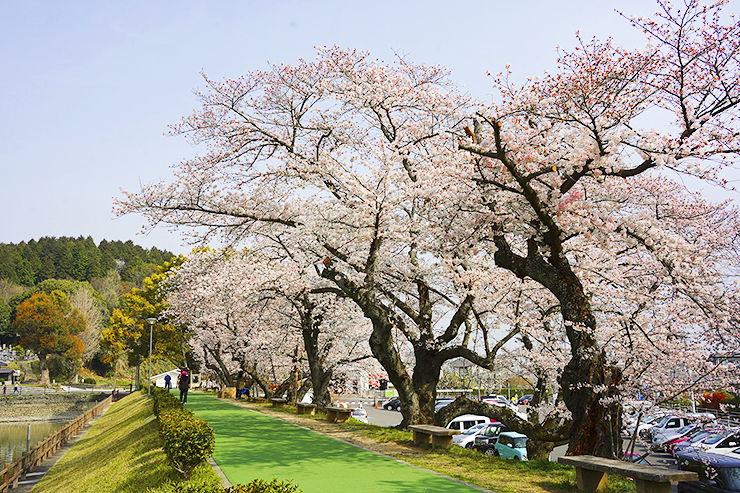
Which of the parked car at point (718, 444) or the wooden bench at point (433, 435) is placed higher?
the wooden bench at point (433, 435)

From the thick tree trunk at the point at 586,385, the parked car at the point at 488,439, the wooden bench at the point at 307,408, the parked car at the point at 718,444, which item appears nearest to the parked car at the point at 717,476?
the thick tree trunk at the point at 586,385

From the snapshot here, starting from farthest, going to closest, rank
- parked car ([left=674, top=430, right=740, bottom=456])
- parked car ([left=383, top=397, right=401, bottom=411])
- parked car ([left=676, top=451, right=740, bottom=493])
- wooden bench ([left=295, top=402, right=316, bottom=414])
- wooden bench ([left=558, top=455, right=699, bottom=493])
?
parked car ([left=383, top=397, right=401, bottom=411]), wooden bench ([left=295, top=402, right=316, bottom=414]), parked car ([left=674, top=430, right=740, bottom=456]), parked car ([left=676, top=451, right=740, bottom=493]), wooden bench ([left=558, top=455, right=699, bottom=493])

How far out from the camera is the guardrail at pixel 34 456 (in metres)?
18.8

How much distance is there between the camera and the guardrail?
18828 millimetres

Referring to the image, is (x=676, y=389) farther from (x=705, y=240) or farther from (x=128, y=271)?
(x=128, y=271)

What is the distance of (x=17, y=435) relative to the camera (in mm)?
41750

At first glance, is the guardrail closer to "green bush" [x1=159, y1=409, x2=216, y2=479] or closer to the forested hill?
"green bush" [x1=159, y1=409, x2=216, y2=479]

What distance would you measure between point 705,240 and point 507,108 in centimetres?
661

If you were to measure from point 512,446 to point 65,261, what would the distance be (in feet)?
400

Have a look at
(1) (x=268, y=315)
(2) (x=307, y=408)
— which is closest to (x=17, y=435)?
(1) (x=268, y=315)

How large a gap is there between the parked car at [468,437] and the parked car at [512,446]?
2.47 meters

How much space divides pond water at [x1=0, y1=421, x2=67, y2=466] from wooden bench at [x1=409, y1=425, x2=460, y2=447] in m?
29.1

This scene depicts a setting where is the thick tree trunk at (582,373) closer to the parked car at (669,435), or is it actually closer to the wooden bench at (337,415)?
the wooden bench at (337,415)

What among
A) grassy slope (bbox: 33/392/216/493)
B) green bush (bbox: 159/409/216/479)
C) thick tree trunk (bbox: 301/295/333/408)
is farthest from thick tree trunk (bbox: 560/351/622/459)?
thick tree trunk (bbox: 301/295/333/408)
